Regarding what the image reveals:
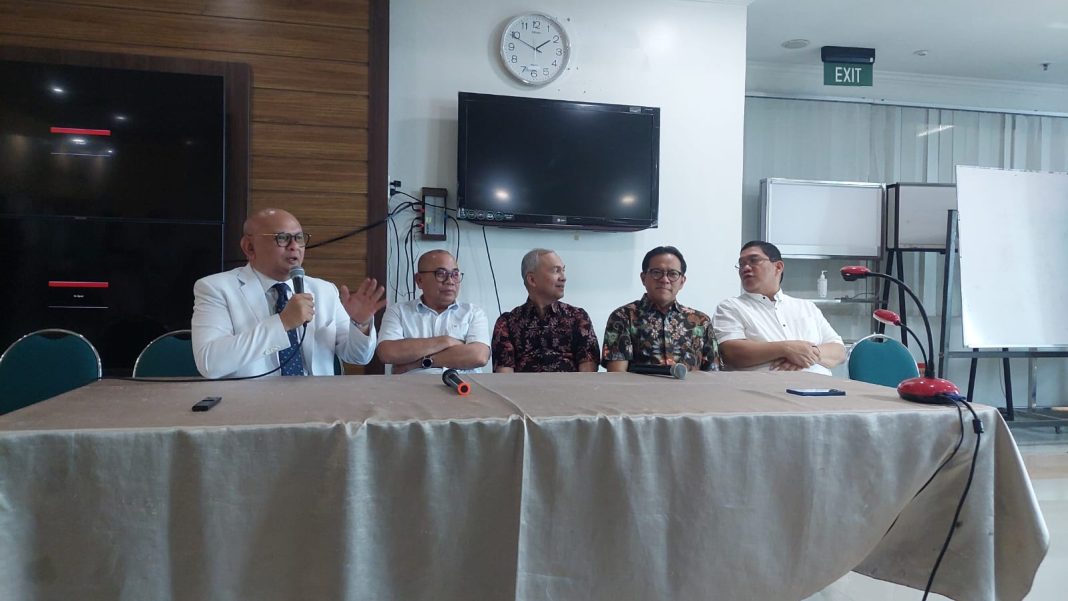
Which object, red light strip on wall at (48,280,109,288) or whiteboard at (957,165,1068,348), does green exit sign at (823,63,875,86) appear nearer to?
whiteboard at (957,165,1068,348)

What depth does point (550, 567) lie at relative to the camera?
129 cm

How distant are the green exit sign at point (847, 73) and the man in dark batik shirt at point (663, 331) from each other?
3200mm

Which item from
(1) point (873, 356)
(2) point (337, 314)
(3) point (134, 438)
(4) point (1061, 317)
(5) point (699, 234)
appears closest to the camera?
(3) point (134, 438)

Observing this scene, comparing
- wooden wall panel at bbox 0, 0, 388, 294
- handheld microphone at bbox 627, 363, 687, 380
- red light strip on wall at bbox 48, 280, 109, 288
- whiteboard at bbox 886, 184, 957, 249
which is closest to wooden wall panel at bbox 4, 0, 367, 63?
wooden wall panel at bbox 0, 0, 388, 294

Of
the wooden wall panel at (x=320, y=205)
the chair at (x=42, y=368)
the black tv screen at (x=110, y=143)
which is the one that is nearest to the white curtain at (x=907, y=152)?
the wooden wall panel at (x=320, y=205)

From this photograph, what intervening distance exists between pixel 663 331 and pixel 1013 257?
11.6ft

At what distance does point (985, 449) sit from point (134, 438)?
1643 mm

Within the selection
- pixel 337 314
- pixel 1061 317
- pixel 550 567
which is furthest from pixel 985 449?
pixel 1061 317

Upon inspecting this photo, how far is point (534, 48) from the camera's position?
3.77 m

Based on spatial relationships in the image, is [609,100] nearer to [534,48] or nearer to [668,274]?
[534,48]

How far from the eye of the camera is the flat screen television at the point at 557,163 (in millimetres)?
3607

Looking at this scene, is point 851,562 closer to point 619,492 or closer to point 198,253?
point 619,492

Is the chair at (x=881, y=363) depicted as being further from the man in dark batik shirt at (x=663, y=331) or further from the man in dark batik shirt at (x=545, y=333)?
the man in dark batik shirt at (x=545, y=333)

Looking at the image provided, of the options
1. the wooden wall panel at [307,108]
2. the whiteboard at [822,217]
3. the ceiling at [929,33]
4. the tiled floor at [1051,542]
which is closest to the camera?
the tiled floor at [1051,542]
